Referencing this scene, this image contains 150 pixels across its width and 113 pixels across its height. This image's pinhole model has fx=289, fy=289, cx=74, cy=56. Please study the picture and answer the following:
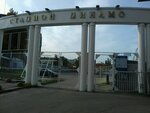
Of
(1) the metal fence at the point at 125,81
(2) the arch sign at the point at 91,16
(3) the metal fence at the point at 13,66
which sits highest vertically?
(2) the arch sign at the point at 91,16

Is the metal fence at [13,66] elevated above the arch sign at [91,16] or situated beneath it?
situated beneath

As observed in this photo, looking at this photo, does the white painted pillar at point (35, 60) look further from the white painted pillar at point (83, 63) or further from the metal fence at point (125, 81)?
the metal fence at point (125, 81)

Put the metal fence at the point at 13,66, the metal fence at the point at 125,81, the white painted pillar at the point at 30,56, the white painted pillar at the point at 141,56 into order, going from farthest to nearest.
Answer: the metal fence at the point at 13,66 < the white painted pillar at the point at 30,56 < the metal fence at the point at 125,81 < the white painted pillar at the point at 141,56

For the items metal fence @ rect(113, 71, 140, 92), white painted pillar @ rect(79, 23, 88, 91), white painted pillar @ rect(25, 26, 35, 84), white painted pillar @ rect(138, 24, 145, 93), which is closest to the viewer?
white painted pillar @ rect(138, 24, 145, 93)

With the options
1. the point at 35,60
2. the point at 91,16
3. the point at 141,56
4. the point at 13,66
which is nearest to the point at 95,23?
the point at 91,16

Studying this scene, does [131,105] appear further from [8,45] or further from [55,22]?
[8,45]

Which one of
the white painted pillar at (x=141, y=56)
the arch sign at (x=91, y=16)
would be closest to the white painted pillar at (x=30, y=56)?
the arch sign at (x=91, y=16)

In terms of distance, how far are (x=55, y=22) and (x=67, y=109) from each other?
9.81m

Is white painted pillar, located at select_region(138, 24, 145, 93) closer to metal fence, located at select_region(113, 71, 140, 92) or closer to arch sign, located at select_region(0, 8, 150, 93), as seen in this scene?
arch sign, located at select_region(0, 8, 150, 93)

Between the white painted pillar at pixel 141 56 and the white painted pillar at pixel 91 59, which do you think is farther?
the white painted pillar at pixel 91 59

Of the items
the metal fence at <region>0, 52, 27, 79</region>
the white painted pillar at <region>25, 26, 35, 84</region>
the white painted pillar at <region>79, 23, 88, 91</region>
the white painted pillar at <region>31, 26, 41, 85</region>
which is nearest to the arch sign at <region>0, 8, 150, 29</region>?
the white painted pillar at <region>25, 26, 35, 84</region>

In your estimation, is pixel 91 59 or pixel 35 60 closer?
pixel 91 59

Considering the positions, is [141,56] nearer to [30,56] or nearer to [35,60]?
[35,60]

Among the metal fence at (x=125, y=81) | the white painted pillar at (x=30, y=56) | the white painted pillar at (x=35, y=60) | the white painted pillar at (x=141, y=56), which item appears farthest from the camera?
the white painted pillar at (x=30, y=56)
